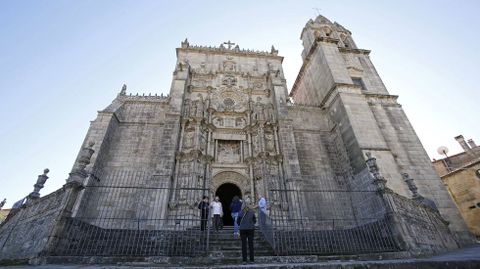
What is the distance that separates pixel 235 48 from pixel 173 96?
831 cm

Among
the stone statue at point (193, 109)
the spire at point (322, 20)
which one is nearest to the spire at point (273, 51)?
the spire at point (322, 20)

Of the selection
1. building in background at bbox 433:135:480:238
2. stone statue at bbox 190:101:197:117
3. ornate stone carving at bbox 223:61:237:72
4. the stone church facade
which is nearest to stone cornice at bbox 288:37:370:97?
the stone church facade

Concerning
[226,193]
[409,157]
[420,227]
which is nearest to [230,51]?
[226,193]

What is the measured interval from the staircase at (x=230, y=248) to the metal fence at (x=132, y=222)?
37 cm

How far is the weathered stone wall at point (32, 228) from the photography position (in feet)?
19.2

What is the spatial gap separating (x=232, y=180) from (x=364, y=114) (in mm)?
8455

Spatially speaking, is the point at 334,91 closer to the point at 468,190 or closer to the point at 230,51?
the point at 230,51

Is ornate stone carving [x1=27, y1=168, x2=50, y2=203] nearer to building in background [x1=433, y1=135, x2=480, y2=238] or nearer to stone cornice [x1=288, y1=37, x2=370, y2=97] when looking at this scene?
stone cornice [x1=288, y1=37, x2=370, y2=97]

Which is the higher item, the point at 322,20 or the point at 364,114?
the point at 322,20

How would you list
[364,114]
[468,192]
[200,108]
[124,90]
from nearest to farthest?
1. [364,114]
2. [200,108]
3. [124,90]
4. [468,192]

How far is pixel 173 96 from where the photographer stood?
14.7 meters

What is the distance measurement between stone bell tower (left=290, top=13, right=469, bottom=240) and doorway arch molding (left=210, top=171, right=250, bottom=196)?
5793 millimetres

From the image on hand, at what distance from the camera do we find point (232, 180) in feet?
44.5

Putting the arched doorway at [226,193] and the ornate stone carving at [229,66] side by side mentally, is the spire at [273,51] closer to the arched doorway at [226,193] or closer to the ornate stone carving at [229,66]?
the ornate stone carving at [229,66]
